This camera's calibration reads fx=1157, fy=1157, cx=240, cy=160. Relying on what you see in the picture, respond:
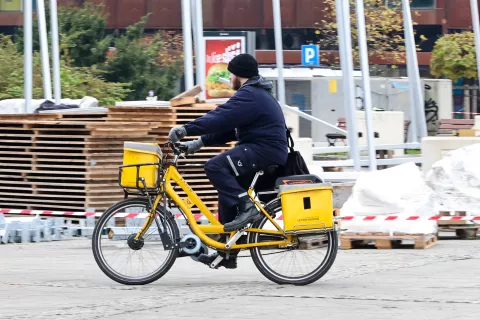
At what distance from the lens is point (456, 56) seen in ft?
140

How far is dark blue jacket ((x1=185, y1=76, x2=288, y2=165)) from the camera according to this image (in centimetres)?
873

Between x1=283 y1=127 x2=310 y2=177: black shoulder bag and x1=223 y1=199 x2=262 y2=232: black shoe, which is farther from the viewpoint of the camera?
x1=283 y1=127 x2=310 y2=177: black shoulder bag

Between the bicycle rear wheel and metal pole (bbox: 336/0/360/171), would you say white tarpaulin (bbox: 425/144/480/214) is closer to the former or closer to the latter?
the bicycle rear wheel

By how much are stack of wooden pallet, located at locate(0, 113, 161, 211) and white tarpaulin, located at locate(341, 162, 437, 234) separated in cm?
341

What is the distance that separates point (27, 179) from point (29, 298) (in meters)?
7.89

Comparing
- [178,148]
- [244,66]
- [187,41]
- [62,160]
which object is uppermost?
[187,41]

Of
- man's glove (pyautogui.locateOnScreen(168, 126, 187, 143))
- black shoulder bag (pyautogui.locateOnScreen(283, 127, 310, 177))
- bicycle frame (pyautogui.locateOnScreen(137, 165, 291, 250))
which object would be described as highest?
man's glove (pyautogui.locateOnScreen(168, 126, 187, 143))

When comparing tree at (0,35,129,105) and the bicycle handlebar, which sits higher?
tree at (0,35,129,105)

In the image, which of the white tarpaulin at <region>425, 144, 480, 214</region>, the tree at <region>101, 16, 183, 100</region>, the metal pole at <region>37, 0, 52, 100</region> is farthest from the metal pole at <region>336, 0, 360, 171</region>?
the tree at <region>101, 16, 183, 100</region>

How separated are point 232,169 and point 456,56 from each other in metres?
35.1

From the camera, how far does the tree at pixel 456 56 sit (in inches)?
1682

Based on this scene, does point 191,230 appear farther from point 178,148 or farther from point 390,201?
point 390,201

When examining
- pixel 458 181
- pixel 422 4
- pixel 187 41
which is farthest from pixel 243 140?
pixel 422 4

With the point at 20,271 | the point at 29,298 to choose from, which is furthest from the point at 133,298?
the point at 20,271
